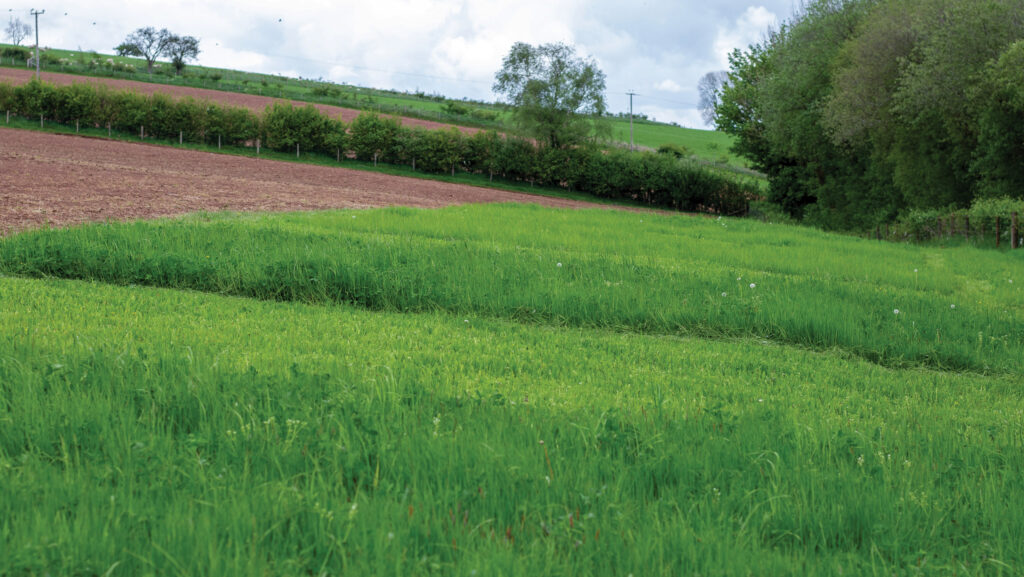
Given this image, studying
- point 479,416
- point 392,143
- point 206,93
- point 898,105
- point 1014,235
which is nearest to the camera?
point 479,416

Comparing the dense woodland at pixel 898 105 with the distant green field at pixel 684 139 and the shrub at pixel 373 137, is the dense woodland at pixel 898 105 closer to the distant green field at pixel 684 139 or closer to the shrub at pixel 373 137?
the shrub at pixel 373 137

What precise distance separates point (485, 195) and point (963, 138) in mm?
26842

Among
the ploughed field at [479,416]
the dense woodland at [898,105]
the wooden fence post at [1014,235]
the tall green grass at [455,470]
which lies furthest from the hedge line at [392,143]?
the tall green grass at [455,470]

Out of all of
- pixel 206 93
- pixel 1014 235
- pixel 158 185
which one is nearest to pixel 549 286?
pixel 1014 235

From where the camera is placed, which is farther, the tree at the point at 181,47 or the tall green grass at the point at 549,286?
the tree at the point at 181,47

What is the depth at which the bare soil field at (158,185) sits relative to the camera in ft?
65.4

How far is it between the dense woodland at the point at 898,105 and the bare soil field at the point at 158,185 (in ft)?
57.5

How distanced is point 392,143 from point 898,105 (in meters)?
36.3

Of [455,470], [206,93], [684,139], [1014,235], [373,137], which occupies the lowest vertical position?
[455,470]

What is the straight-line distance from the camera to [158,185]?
27.6 metres

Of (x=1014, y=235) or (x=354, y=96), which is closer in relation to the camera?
(x=1014, y=235)

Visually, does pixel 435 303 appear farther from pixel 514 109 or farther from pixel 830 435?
pixel 514 109

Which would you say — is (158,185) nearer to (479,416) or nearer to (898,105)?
(479,416)

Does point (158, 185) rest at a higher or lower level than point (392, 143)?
lower
